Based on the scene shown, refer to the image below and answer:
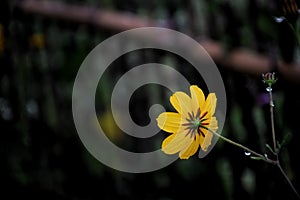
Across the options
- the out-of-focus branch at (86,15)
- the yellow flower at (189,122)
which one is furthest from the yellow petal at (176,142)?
the out-of-focus branch at (86,15)

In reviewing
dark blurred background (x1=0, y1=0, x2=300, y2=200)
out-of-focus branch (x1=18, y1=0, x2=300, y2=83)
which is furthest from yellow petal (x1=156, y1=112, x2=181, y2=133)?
out-of-focus branch (x1=18, y1=0, x2=300, y2=83)

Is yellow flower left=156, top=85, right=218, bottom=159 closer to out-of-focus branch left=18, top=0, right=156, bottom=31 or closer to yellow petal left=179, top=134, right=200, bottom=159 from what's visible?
yellow petal left=179, top=134, right=200, bottom=159

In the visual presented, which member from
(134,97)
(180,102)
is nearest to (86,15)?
(134,97)

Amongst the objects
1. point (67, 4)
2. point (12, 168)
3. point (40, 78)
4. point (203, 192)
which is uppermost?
point (67, 4)

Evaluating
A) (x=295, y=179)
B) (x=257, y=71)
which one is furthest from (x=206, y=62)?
(x=295, y=179)

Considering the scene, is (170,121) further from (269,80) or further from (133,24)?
(133,24)

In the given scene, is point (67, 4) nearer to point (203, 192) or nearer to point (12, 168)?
point (12, 168)

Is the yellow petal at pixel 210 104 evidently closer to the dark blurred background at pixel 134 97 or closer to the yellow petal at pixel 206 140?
the yellow petal at pixel 206 140
